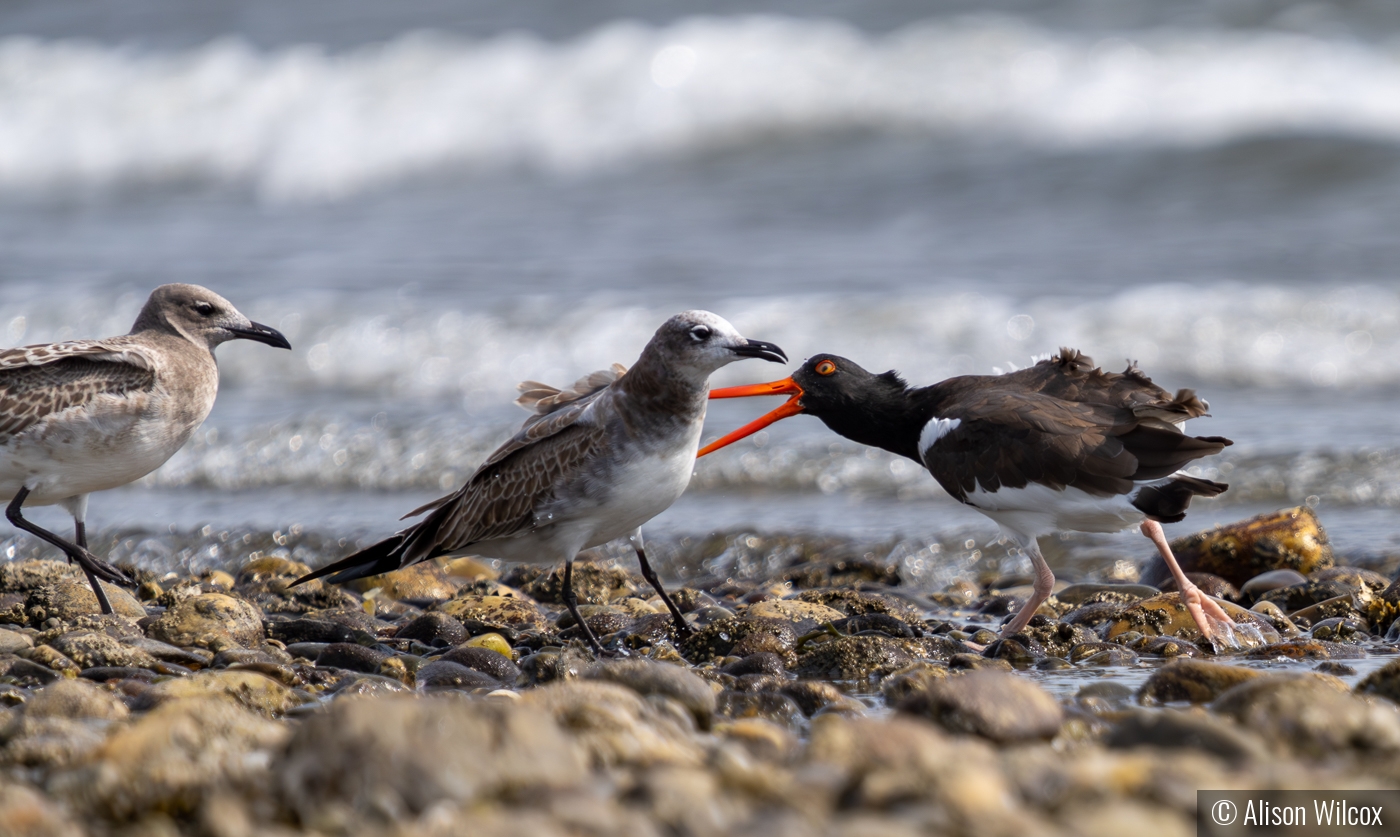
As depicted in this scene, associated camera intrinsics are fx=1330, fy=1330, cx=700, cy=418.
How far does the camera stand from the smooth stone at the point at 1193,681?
407cm

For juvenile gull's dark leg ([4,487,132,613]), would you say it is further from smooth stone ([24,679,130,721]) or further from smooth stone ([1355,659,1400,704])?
smooth stone ([1355,659,1400,704])

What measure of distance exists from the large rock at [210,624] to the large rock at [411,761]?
7.37 feet

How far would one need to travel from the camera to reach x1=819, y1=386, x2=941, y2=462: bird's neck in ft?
20.4

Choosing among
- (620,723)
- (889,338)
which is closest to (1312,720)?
(620,723)

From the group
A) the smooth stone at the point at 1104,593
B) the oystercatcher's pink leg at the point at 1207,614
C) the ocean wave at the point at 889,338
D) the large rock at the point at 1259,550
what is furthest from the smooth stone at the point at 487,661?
the ocean wave at the point at 889,338

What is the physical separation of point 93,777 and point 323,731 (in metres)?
0.57

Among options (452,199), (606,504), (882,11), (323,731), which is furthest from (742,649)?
(882,11)

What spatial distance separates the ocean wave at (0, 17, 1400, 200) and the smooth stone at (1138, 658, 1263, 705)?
13803 mm

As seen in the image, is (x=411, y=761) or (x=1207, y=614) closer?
(x=411, y=761)

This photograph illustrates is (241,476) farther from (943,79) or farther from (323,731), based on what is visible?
(943,79)

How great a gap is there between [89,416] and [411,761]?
3.42 m

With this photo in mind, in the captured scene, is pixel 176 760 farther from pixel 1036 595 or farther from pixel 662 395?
pixel 1036 595

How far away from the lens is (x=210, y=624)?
5.12 meters

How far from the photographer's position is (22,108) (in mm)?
21922
